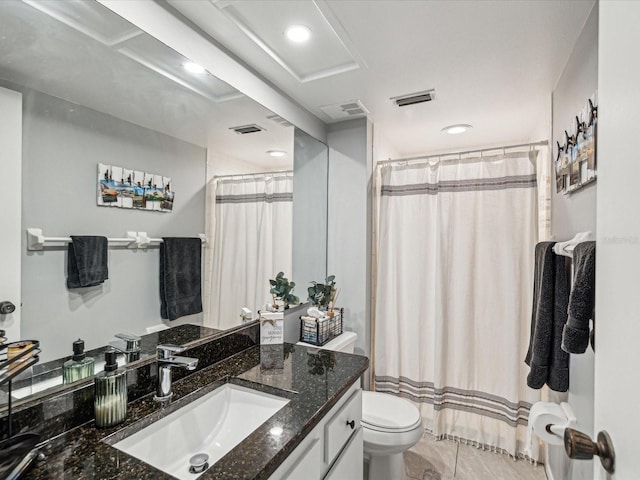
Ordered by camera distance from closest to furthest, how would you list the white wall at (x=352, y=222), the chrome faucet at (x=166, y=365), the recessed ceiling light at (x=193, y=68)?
the chrome faucet at (x=166, y=365) → the recessed ceiling light at (x=193, y=68) → the white wall at (x=352, y=222)

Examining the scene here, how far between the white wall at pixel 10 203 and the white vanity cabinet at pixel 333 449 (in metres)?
0.83

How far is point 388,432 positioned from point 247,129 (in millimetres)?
1743

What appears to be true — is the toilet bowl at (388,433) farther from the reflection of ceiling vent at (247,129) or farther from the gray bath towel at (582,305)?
the reflection of ceiling vent at (247,129)

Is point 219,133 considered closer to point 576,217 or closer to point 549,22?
point 549,22

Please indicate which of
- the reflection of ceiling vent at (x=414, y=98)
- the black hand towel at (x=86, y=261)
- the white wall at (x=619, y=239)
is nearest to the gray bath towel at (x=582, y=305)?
the white wall at (x=619, y=239)

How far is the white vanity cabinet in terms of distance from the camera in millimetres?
955

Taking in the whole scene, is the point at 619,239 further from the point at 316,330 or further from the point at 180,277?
the point at 316,330

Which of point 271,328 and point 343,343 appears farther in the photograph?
point 343,343

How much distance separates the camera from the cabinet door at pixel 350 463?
120 centimetres

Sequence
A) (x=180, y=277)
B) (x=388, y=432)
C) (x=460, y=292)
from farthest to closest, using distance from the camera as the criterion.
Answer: (x=460, y=292)
(x=388, y=432)
(x=180, y=277)

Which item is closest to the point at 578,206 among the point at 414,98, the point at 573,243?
the point at 573,243

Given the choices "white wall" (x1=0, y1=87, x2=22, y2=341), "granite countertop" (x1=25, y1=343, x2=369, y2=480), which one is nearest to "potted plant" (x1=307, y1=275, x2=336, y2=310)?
"granite countertop" (x1=25, y1=343, x2=369, y2=480)

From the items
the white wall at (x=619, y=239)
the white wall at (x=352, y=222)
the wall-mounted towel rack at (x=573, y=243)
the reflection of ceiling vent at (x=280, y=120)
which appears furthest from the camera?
the white wall at (x=352, y=222)

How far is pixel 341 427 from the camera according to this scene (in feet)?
4.10
